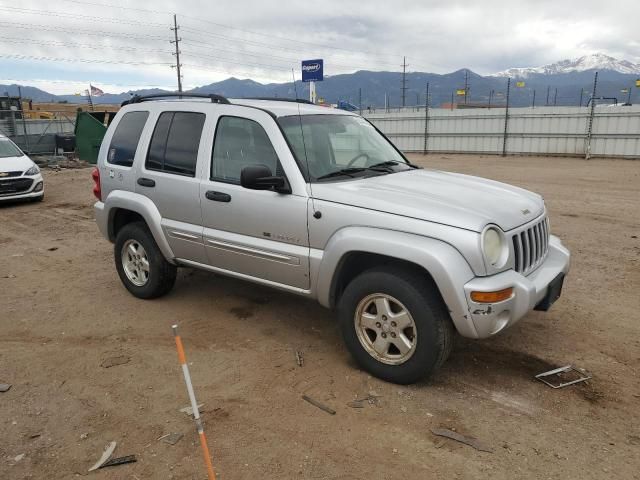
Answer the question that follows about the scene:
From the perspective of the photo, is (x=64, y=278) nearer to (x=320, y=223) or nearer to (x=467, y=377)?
(x=320, y=223)

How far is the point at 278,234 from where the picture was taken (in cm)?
397

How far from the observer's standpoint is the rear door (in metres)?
4.52

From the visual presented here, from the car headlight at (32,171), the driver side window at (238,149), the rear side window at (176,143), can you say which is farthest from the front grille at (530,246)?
the car headlight at (32,171)

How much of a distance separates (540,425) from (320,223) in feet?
6.30

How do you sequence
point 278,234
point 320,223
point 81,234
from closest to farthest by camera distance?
point 320,223
point 278,234
point 81,234

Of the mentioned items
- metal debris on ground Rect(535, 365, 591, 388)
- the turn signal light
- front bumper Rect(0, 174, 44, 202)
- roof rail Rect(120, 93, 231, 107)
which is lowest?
metal debris on ground Rect(535, 365, 591, 388)

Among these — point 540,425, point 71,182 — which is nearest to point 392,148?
point 540,425

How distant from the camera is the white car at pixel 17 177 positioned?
36.6 feet

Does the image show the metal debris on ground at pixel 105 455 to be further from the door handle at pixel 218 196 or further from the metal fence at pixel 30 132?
the metal fence at pixel 30 132

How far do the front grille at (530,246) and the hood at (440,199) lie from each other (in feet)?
0.27

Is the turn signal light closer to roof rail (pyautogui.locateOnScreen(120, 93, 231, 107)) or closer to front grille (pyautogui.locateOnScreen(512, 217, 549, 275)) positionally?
front grille (pyautogui.locateOnScreen(512, 217, 549, 275))

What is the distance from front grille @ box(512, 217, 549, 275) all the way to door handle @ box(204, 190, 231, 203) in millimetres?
2218

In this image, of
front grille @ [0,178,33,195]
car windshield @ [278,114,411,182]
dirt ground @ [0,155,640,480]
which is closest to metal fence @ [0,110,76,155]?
front grille @ [0,178,33,195]

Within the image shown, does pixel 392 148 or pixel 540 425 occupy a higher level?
pixel 392 148
